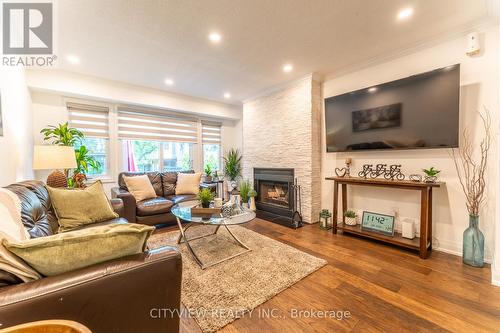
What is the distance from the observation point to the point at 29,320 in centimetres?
67

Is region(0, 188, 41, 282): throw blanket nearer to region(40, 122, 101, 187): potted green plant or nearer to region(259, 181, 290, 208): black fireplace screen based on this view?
region(40, 122, 101, 187): potted green plant

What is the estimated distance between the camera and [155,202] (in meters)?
3.23

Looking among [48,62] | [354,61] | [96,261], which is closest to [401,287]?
[96,261]

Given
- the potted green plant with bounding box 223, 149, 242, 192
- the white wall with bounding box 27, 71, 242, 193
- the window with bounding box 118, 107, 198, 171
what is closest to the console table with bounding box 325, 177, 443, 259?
the potted green plant with bounding box 223, 149, 242, 192

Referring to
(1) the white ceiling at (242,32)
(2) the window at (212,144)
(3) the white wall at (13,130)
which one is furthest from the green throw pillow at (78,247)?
(2) the window at (212,144)

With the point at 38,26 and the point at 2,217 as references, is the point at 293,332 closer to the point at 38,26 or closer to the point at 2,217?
the point at 2,217

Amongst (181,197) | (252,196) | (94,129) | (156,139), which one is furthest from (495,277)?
(94,129)

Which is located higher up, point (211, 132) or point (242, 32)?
point (242, 32)

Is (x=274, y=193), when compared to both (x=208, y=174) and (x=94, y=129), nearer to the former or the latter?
(x=208, y=174)

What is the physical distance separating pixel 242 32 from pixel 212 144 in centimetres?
340

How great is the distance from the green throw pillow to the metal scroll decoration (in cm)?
300

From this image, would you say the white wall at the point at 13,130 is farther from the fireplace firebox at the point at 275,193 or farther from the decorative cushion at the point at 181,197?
the fireplace firebox at the point at 275,193

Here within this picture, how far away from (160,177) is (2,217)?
289 cm

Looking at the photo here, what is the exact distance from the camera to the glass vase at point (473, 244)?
6.82ft
